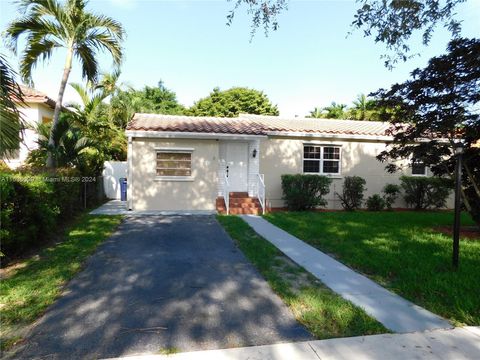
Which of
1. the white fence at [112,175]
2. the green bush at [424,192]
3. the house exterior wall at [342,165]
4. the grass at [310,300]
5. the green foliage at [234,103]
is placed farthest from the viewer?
the green foliage at [234,103]

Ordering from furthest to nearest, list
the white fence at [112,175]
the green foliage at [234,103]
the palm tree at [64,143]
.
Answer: the green foliage at [234,103] → the white fence at [112,175] → the palm tree at [64,143]

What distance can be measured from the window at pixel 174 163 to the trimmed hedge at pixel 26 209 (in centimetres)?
455

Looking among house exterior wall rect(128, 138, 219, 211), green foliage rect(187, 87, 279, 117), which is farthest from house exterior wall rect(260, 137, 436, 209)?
green foliage rect(187, 87, 279, 117)

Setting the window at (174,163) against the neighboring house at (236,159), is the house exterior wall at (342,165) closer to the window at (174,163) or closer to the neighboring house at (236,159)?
the neighboring house at (236,159)

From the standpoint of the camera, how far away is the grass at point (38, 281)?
142 inches

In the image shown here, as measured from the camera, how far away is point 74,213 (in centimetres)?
1041

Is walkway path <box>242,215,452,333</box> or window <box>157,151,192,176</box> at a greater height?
window <box>157,151,192,176</box>

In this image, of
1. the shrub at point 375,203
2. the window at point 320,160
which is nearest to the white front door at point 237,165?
the window at point 320,160

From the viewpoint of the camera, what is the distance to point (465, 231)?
9086 millimetres

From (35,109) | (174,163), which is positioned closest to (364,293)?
(174,163)

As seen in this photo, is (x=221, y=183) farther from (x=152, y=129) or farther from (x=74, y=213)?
(x=74, y=213)

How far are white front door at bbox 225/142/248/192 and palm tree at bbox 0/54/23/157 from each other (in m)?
9.19

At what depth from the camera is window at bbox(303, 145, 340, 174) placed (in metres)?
14.3

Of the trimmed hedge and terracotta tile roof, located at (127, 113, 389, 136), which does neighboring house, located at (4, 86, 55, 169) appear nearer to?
terracotta tile roof, located at (127, 113, 389, 136)
